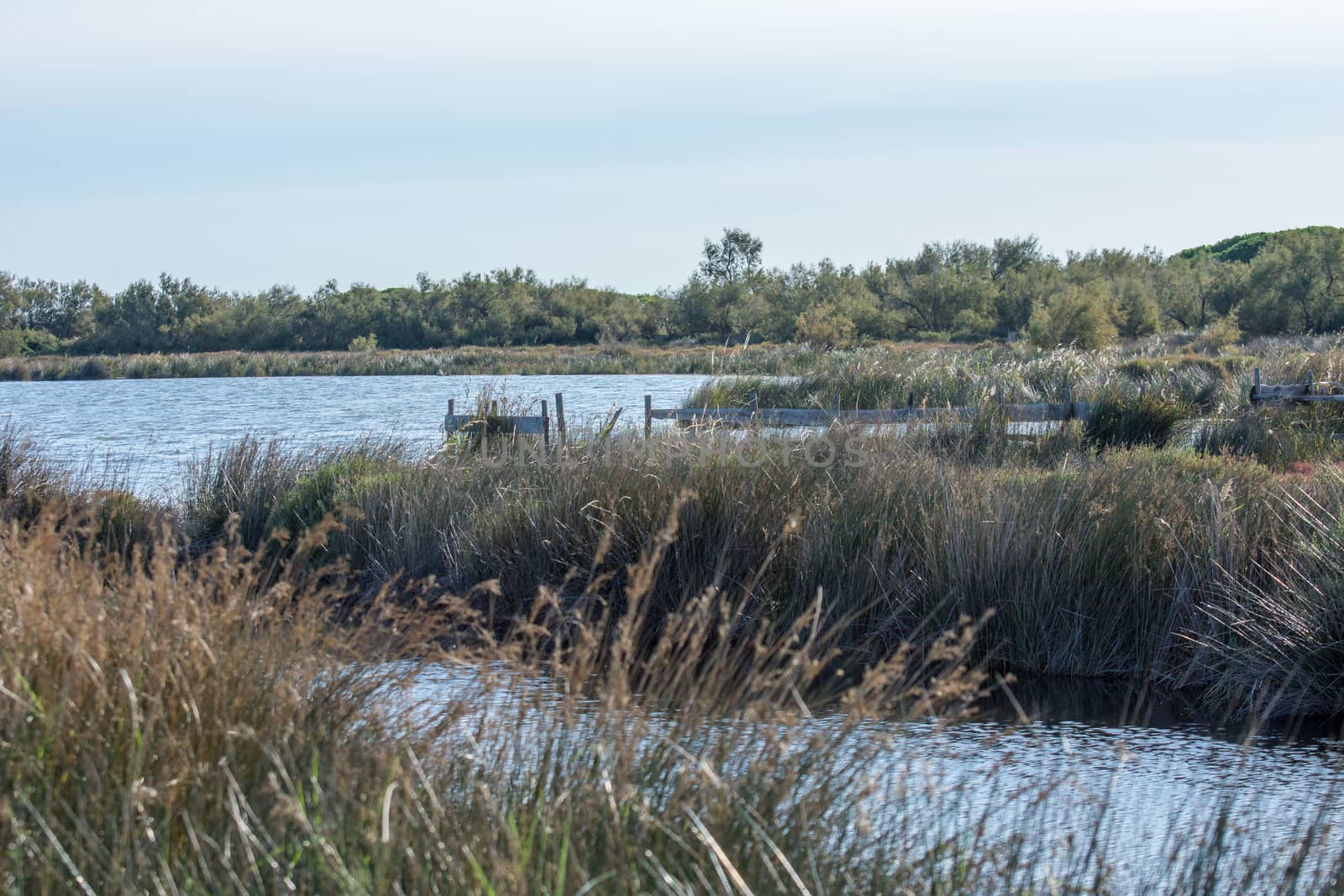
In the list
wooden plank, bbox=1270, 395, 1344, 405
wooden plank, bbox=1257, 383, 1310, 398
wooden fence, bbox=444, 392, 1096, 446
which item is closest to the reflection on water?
wooden fence, bbox=444, 392, 1096, 446

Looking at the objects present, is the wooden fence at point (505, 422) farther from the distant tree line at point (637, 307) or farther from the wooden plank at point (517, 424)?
the distant tree line at point (637, 307)

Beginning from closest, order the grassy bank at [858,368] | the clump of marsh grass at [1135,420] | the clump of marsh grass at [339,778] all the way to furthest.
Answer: the clump of marsh grass at [339,778]
the clump of marsh grass at [1135,420]
the grassy bank at [858,368]

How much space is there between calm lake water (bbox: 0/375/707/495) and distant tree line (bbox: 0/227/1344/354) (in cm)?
2087

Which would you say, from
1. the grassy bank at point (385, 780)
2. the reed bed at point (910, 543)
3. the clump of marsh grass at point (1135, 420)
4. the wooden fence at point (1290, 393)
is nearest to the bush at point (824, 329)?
the wooden fence at point (1290, 393)

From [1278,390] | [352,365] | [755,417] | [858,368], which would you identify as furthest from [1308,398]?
[352,365]

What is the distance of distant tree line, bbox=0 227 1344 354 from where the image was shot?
61.1 m

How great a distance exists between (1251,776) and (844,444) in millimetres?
3304

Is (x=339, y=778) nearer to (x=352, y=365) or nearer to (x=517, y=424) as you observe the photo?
(x=517, y=424)

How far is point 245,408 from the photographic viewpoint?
2958 cm

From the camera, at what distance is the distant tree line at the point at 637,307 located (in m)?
61.1

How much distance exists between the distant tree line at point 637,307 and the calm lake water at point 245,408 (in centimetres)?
2087

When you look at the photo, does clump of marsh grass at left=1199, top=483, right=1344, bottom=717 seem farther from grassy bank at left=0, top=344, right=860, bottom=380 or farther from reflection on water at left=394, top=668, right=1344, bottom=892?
grassy bank at left=0, top=344, right=860, bottom=380

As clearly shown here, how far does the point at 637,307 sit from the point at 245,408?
4488 centimetres

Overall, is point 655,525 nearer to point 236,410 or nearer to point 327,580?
point 327,580
